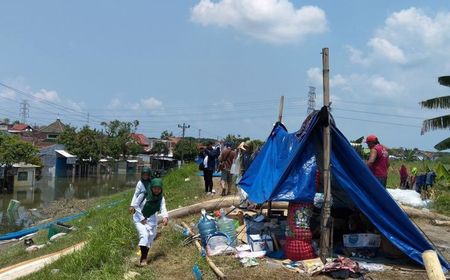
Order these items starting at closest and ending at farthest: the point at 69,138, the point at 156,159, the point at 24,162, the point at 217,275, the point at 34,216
Result: 1. the point at 217,275
2. the point at 34,216
3. the point at 24,162
4. the point at 69,138
5. the point at 156,159

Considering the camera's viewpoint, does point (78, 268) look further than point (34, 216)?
No

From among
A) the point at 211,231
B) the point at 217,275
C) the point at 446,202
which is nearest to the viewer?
the point at 217,275

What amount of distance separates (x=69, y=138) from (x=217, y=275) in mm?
59556

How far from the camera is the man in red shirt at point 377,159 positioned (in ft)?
30.5

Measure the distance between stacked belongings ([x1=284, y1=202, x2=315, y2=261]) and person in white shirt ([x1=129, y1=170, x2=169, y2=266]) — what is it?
7.01 ft

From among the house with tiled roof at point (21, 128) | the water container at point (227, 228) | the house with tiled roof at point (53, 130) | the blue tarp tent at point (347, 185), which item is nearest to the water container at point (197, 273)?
the water container at point (227, 228)

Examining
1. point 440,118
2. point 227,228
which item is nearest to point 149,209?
point 227,228

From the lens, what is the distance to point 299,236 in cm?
766

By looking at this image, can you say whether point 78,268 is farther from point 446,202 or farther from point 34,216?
point 34,216

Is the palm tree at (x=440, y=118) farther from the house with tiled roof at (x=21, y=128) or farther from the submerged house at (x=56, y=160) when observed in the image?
the house with tiled roof at (x=21, y=128)

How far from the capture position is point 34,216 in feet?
85.2

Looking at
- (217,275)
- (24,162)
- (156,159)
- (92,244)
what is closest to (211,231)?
(217,275)

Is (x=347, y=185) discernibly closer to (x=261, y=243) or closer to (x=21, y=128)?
(x=261, y=243)

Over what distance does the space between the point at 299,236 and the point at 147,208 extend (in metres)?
2.62
